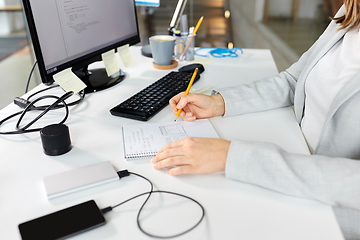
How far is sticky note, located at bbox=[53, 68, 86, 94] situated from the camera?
0.94 meters

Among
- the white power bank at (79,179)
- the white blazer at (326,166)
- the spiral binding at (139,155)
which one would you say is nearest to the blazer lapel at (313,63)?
the white blazer at (326,166)

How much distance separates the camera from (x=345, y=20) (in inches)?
33.5

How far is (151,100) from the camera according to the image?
95 centimetres

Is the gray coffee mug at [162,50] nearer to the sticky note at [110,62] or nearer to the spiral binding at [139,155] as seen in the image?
the sticky note at [110,62]

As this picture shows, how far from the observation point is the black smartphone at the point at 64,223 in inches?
18.9

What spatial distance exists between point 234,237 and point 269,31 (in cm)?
282

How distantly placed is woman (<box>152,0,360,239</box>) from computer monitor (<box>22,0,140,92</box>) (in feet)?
1.27

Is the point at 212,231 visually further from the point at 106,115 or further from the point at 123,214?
the point at 106,115

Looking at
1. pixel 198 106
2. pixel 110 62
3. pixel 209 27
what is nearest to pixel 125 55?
pixel 110 62

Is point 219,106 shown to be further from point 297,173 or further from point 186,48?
point 186,48

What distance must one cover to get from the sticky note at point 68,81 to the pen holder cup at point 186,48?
578 millimetres

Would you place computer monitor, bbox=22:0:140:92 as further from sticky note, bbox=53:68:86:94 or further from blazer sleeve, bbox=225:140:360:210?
blazer sleeve, bbox=225:140:360:210

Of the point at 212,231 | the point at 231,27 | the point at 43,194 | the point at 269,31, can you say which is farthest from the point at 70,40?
the point at 231,27

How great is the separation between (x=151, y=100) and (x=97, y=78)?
1.13ft
